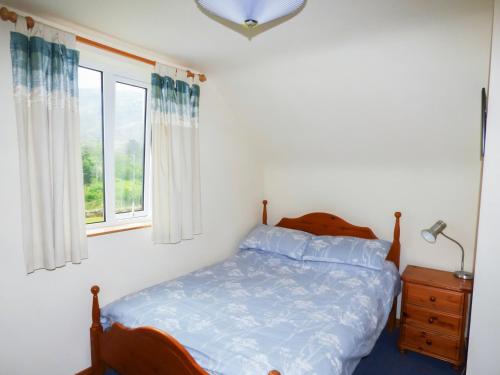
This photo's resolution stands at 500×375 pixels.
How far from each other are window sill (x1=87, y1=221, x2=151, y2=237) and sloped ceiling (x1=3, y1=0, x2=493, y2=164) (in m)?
1.34

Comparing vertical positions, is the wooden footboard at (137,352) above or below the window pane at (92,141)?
below

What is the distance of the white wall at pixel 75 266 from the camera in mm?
1803

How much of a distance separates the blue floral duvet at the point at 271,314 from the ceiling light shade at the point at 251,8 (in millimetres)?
1572

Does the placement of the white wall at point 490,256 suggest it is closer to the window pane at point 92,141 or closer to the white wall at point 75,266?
the white wall at point 75,266

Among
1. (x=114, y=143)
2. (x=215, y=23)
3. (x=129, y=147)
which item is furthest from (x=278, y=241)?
(x=215, y=23)

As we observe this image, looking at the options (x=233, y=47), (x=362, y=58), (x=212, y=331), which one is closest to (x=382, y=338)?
(x=212, y=331)

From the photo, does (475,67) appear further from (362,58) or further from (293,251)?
(293,251)

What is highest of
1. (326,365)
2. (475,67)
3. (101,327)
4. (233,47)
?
(233,47)

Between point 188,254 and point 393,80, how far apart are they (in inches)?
87.1

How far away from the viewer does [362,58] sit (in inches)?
89.2

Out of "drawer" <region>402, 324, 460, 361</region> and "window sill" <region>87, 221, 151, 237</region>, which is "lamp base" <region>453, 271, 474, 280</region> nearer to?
"drawer" <region>402, 324, 460, 361</region>

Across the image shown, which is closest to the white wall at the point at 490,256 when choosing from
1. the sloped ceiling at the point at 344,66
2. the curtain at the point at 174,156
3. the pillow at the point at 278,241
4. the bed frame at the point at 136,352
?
the sloped ceiling at the point at 344,66

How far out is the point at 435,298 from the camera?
2434 mm

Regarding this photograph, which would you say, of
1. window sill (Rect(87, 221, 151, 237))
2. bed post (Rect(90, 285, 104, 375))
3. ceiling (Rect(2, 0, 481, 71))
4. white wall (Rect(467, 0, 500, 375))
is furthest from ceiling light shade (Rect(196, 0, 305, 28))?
bed post (Rect(90, 285, 104, 375))
